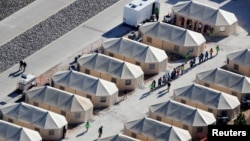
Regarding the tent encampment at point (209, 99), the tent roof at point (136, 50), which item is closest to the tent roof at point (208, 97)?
the tent encampment at point (209, 99)

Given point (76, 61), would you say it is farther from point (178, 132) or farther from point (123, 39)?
point (178, 132)

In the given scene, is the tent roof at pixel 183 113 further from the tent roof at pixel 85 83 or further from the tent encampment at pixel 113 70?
the tent encampment at pixel 113 70

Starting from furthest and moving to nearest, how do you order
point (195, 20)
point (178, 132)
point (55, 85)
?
point (195, 20)
point (55, 85)
point (178, 132)

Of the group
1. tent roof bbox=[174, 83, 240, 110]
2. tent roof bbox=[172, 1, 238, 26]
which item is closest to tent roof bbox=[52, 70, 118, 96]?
tent roof bbox=[174, 83, 240, 110]

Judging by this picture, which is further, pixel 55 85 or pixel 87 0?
pixel 87 0

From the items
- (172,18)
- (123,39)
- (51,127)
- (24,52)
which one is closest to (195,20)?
(172,18)

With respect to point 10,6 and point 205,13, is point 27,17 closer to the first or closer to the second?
point 10,6
